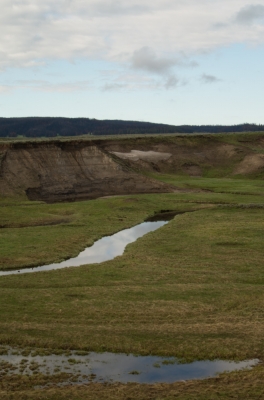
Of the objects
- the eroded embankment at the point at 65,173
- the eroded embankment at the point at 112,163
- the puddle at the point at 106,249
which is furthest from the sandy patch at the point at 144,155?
the puddle at the point at 106,249

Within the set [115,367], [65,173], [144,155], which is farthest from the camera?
[144,155]

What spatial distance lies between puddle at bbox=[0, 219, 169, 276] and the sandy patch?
44084mm

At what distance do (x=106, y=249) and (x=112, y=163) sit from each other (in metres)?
48.8

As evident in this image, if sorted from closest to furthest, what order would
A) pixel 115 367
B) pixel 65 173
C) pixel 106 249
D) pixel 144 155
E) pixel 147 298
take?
pixel 115 367, pixel 147 298, pixel 106 249, pixel 65 173, pixel 144 155

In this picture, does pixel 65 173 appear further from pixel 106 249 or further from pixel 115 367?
pixel 115 367

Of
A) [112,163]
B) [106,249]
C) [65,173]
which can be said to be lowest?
[106,249]

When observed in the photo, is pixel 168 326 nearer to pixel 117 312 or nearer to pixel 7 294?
pixel 117 312

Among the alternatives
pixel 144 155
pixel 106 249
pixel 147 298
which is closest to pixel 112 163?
pixel 144 155

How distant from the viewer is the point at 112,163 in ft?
318

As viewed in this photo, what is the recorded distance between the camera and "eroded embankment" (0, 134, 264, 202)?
87750mm

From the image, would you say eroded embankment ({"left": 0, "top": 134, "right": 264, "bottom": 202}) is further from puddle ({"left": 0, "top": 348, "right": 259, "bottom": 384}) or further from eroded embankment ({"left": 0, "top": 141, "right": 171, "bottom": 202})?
puddle ({"left": 0, "top": 348, "right": 259, "bottom": 384})

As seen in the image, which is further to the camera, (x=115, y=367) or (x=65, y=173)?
(x=65, y=173)

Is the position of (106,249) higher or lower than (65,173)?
lower

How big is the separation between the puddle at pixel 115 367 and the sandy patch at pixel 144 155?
268 feet
